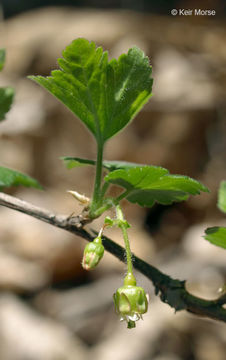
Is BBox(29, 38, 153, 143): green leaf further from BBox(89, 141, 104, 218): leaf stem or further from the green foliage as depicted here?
the green foliage

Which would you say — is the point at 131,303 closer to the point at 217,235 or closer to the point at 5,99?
the point at 217,235

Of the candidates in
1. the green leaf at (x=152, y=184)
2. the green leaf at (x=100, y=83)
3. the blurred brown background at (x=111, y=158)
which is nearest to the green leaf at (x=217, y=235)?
the green leaf at (x=152, y=184)

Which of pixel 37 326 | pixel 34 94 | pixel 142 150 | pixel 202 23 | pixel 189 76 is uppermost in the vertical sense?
pixel 202 23

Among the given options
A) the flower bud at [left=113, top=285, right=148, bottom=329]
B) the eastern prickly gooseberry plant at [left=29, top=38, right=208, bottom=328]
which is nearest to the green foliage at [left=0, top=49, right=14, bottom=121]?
the eastern prickly gooseberry plant at [left=29, top=38, right=208, bottom=328]

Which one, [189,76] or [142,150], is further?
[189,76]

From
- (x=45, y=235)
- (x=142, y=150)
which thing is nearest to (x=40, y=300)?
(x=45, y=235)

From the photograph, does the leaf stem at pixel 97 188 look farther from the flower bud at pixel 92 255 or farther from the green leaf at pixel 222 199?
the green leaf at pixel 222 199

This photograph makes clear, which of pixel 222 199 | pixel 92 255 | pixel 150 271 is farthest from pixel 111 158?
pixel 92 255

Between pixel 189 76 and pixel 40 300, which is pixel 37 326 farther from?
pixel 189 76
